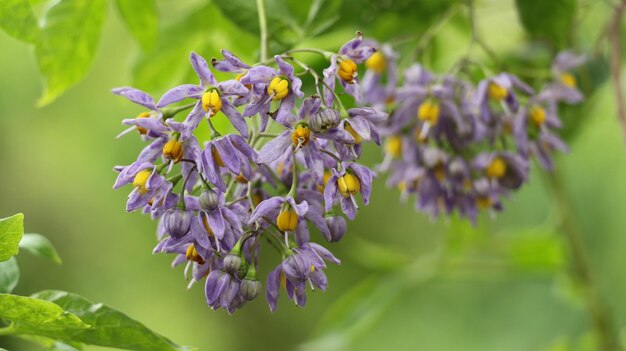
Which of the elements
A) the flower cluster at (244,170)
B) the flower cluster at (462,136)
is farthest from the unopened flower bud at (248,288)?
the flower cluster at (462,136)

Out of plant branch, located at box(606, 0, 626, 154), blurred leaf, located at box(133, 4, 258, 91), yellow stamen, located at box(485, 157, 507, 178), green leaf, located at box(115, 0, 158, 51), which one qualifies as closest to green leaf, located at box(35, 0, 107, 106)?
green leaf, located at box(115, 0, 158, 51)

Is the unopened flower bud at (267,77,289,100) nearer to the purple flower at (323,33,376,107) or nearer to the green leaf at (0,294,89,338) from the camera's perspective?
the purple flower at (323,33,376,107)

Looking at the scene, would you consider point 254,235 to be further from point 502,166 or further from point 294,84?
point 502,166

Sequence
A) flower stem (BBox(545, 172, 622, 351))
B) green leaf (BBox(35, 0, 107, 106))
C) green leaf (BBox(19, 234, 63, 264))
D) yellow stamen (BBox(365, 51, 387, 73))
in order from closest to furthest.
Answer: green leaf (BBox(19, 234, 63, 264))
green leaf (BBox(35, 0, 107, 106))
yellow stamen (BBox(365, 51, 387, 73))
flower stem (BBox(545, 172, 622, 351))

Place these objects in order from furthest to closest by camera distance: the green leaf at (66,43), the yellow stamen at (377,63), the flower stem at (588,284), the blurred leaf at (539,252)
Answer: the blurred leaf at (539,252) → the flower stem at (588,284) → the yellow stamen at (377,63) → the green leaf at (66,43)

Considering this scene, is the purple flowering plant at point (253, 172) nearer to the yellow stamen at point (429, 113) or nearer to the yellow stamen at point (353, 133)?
the yellow stamen at point (353, 133)

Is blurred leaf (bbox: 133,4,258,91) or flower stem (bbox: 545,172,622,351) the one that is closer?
blurred leaf (bbox: 133,4,258,91)

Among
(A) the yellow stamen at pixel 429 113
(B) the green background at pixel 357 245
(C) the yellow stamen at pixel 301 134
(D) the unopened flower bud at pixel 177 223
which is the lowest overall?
(B) the green background at pixel 357 245

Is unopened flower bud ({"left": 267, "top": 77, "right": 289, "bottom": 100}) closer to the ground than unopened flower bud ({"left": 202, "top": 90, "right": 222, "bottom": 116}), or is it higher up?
closer to the ground
